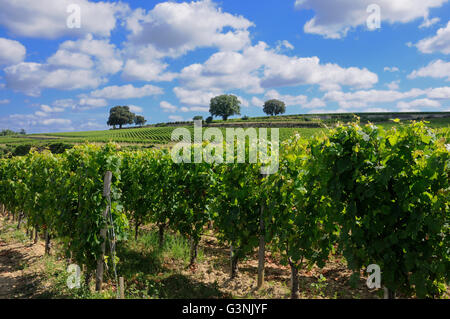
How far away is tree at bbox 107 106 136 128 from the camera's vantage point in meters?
99.9

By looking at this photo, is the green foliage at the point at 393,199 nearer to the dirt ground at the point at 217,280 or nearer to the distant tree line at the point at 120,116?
the dirt ground at the point at 217,280

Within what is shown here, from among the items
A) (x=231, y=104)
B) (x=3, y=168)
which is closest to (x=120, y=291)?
(x=3, y=168)

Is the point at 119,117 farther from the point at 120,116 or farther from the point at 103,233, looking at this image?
Result: the point at 103,233

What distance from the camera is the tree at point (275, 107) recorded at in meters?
→ 98.3

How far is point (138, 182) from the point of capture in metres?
8.14

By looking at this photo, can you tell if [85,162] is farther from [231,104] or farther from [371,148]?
[231,104]

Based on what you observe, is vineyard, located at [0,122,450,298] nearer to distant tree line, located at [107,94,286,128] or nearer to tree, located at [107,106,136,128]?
distant tree line, located at [107,94,286,128]

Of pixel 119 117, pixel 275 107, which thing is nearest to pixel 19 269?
pixel 275 107

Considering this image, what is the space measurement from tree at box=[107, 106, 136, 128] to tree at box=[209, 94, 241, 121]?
102ft

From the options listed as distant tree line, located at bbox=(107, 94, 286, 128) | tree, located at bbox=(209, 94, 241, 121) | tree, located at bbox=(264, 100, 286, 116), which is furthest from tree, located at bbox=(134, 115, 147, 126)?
tree, located at bbox=(264, 100, 286, 116)

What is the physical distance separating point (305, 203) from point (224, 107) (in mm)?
85142

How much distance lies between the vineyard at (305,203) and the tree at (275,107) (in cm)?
9385

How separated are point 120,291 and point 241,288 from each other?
211cm

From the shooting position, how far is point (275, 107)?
324 ft
